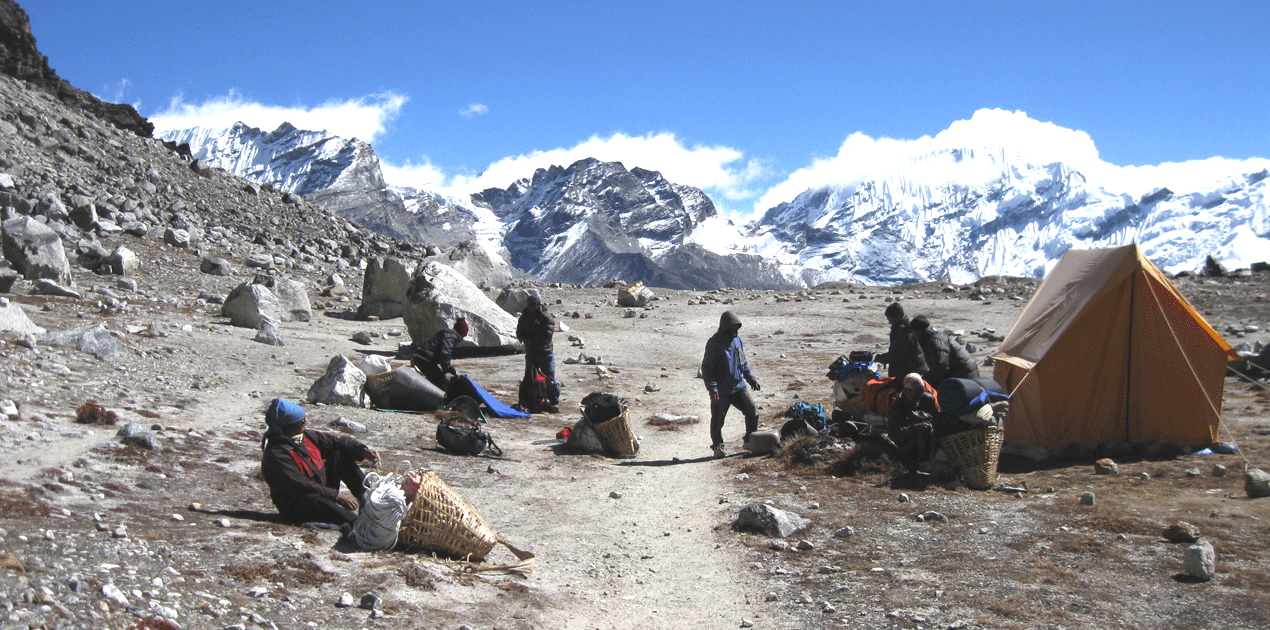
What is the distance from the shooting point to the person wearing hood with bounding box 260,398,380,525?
657 centimetres

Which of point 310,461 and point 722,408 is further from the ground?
point 310,461

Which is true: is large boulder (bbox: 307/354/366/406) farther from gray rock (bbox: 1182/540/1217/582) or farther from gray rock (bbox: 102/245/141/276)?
gray rock (bbox: 102/245/141/276)

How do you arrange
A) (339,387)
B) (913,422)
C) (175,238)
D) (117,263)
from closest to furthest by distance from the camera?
1. (913,422)
2. (339,387)
3. (117,263)
4. (175,238)

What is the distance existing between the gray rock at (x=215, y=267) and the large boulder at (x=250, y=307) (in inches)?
251

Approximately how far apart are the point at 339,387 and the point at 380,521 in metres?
6.22

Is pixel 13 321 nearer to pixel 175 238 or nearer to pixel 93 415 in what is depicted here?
pixel 93 415

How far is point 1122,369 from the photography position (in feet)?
33.4

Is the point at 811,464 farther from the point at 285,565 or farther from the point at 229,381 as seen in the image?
the point at 229,381

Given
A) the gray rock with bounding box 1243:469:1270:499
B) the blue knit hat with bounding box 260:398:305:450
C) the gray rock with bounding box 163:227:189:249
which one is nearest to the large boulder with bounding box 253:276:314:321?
the gray rock with bounding box 163:227:189:249

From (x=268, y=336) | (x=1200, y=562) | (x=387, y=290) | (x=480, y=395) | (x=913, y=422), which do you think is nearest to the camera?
Result: (x=1200, y=562)

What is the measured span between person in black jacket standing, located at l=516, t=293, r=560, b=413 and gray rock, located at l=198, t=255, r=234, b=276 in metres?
14.3

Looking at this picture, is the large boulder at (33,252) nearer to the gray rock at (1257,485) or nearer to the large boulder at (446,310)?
the large boulder at (446,310)

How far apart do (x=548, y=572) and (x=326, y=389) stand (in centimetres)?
652

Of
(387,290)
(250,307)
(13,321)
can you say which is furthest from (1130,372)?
Answer: (387,290)
